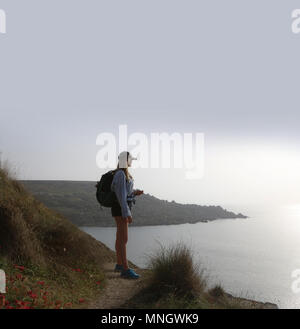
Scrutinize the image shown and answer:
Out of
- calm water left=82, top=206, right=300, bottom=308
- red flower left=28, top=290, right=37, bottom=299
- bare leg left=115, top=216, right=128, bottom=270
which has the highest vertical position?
bare leg left=115, top=216, right=128, bottom=270

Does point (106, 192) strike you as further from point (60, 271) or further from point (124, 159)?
point (60, 271)

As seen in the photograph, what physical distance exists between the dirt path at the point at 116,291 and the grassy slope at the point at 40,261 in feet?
0.76

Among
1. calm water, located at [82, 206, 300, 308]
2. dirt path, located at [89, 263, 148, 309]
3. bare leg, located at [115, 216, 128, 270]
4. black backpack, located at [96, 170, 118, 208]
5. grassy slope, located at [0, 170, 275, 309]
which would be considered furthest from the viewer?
calm water, located at [82, 206, 300, 308]

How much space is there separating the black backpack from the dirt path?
192 cm

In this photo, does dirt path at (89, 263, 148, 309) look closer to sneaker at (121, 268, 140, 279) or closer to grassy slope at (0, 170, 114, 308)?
sneaker at (121, 268, 140, 279)

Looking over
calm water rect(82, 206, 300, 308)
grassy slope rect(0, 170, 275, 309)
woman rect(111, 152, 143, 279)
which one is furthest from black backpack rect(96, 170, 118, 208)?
calm water rect(82, 206, 300, 308)

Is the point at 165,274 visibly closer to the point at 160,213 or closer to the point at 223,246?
the point at 223,246

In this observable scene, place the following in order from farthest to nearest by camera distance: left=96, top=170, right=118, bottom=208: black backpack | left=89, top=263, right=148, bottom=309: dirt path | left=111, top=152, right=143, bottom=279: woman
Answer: left=96, top=170, right=118, bottom=208: black backpack < left=111, top=152, right=143, bottom=279: woman < left=89, top=263, right=148, bottom=309: dirt path

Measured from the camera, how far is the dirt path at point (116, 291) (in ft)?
21.8

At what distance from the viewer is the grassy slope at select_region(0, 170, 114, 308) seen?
19.8 ft

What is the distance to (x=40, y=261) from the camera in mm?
7484

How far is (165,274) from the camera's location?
6.91m

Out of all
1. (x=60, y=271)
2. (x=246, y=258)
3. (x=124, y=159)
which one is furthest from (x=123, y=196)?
(x=246, y=258)
